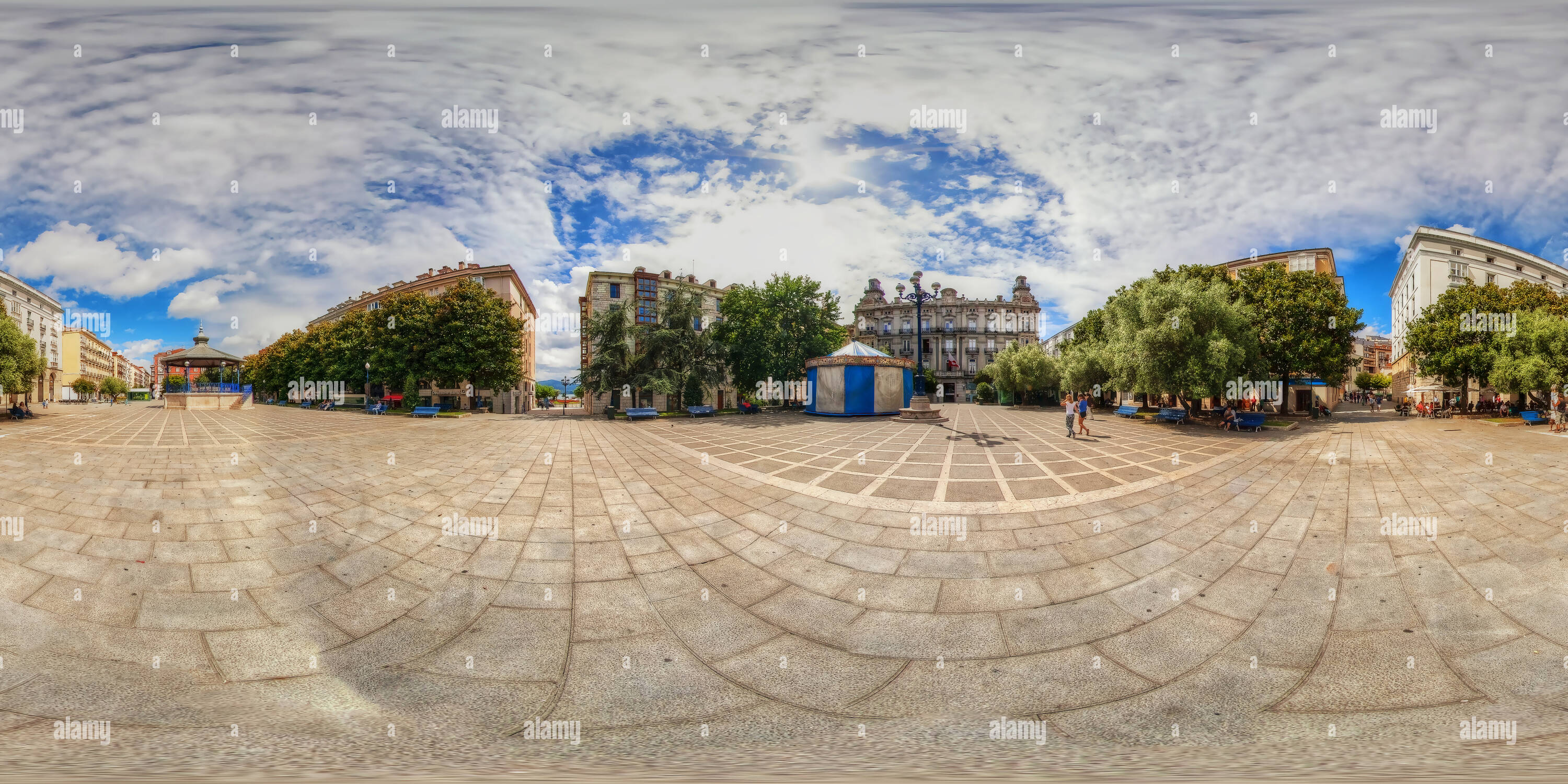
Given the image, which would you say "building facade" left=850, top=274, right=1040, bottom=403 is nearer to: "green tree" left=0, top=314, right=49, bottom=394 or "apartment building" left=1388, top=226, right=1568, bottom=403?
"apartment building" left=1388, top=226, right=1568, bottom=403

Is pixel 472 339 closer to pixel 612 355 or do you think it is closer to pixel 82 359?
pixel 612 355

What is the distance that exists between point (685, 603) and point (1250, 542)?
17.4ft

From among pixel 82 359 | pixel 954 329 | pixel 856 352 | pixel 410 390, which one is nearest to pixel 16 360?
pixel 410 390

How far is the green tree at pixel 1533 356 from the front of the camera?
1614 centimetres

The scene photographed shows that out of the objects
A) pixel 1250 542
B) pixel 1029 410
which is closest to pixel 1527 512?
pixel 1250 542

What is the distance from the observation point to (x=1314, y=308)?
2075 centimetres

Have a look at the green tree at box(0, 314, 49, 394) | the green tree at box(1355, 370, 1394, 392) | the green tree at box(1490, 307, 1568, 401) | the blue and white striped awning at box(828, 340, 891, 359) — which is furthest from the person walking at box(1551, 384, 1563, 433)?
the green tree at box(1355, 370, 1394, 392)

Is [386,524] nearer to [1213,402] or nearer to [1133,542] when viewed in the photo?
[1133,542]

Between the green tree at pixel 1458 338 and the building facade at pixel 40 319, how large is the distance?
238ft

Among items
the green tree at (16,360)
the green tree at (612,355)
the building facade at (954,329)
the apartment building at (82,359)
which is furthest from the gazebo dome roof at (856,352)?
the apartment building at (82,359)

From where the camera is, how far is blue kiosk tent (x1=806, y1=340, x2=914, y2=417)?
25.0m

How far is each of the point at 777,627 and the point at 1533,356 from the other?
91.3 feet

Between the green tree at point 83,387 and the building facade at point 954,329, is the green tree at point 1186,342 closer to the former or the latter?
the building facade at point 954,329

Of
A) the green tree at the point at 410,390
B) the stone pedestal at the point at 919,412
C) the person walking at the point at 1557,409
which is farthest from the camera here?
the green tree at the point at 410,390
